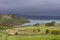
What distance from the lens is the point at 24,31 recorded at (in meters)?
2.10

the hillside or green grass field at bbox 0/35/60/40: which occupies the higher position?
the hillside

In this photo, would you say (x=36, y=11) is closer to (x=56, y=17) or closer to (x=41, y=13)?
(x=41, y=13)

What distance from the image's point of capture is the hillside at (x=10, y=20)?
7.07ft

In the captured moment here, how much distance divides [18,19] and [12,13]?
0.46ft

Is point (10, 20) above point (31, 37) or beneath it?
above

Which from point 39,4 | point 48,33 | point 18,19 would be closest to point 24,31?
point 18,19

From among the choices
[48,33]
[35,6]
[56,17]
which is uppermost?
[35,6]

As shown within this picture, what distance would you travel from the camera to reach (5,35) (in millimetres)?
2082

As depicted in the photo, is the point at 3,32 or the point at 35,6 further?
the point at 35,6

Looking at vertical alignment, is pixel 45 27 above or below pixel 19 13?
below

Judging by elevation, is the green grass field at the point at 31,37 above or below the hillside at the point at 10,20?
below

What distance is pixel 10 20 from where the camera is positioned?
2.17 meters

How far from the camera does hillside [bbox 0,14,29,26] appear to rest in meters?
2.15

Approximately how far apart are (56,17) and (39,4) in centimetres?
35
